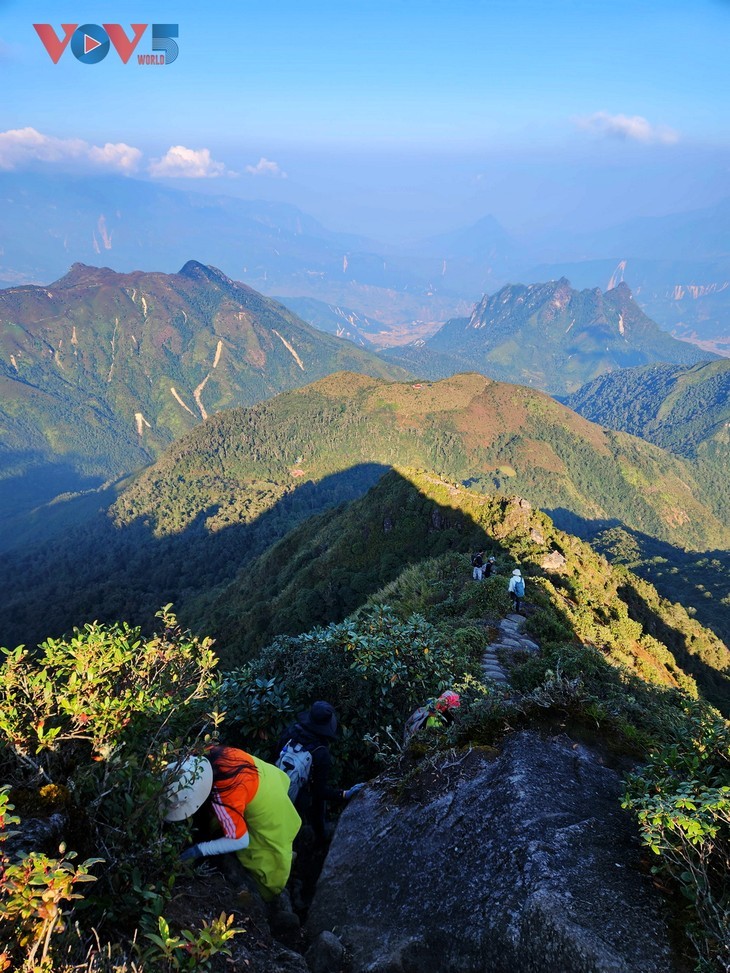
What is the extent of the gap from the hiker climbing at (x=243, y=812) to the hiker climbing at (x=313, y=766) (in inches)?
43.0

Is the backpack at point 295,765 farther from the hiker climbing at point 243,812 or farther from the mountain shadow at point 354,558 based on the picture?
the mountain shadow at point 354,558

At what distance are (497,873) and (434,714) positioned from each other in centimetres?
282

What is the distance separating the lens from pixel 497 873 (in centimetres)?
518

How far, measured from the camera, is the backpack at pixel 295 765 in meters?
7.60

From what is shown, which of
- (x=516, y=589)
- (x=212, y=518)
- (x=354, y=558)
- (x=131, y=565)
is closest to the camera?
(x=516, y=589)

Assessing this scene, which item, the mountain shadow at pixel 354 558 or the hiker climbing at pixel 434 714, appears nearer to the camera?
the hiker climbing at pixel 434 714

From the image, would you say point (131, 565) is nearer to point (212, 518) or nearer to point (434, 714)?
point (212, 518)

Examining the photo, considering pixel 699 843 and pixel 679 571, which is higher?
pixel 699 843

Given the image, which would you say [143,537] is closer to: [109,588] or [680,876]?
[109,588]

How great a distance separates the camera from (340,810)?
8266 millimetres

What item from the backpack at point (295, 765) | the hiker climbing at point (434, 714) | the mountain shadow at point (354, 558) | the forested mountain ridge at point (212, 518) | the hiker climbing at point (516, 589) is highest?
the hiker climbing at point (434, 714)

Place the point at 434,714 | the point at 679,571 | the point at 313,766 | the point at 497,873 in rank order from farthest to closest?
the point at 679,571 < the point at 434,714 < the point at 313,766 < the point at 497,873

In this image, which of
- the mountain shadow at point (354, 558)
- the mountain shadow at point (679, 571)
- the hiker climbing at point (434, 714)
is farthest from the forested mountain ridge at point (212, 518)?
the hiker climbing at point (434, 714)

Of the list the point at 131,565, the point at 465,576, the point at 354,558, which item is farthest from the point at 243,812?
the point at 131,565
